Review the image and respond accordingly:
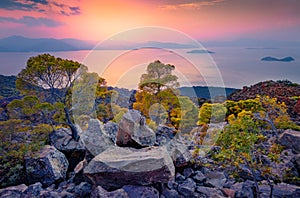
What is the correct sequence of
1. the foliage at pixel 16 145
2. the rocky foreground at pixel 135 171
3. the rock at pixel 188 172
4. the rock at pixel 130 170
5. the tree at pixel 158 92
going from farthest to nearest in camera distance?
1. the tree at pixel 158 92
2. the foliage at pixel 16 145
3. the rock at pixel 188 172
4. the rocky foreground at pixel 135 171
5. the rock at pixel 130 170

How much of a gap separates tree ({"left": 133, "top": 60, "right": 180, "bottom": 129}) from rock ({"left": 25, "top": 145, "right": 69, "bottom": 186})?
365 inches

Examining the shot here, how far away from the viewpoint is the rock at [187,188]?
9617 mm

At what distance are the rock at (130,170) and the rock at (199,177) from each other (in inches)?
98.4

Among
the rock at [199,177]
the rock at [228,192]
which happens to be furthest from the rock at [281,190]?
the rock at [199,177]

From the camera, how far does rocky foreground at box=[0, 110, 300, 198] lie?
8.63 m

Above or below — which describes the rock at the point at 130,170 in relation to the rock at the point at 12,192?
above

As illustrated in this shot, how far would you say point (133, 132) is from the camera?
10750 millimetres

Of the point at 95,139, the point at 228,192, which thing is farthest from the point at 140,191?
the point at 95,139

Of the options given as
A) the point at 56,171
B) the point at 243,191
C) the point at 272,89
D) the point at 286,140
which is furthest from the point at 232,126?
the point at 272,89

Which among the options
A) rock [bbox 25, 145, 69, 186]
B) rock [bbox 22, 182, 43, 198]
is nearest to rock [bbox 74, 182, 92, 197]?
rock [bbox 22, 182, 43, 198]

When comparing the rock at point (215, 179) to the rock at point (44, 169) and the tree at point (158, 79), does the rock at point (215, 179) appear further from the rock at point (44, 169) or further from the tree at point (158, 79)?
the tree at point (158, 79)

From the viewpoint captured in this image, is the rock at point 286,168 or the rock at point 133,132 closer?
the rock at point 286,168

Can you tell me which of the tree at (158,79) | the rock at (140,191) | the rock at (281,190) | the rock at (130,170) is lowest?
the rock at (281,190)

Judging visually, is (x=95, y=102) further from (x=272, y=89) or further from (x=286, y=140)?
(x=272, y=89)
